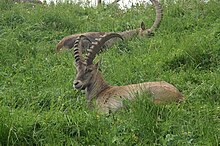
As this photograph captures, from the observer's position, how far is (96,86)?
8.02 m

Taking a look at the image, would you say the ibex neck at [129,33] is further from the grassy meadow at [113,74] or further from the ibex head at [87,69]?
the ibex head at [87,69]

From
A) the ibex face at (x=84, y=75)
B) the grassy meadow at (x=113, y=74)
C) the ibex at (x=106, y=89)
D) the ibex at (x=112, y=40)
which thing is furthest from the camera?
the ibex at (x=112, y=40)

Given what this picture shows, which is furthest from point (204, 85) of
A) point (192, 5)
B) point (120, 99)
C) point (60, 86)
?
point (192, 5)

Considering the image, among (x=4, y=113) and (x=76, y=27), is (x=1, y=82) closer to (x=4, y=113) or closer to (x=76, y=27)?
(x=4, y=113)

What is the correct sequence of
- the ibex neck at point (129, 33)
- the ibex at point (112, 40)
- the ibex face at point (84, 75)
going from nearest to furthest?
1. the ibex face at point (84, 75)
2. the ibex at point (112, 40)
3. the ibex neck at point (129, 33)

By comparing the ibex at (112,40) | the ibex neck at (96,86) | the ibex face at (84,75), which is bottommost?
the ibex neck at (96,86)

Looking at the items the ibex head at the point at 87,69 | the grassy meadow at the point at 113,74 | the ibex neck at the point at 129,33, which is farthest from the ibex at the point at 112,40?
the ibex head at the point at 87,69

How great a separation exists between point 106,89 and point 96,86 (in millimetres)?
203

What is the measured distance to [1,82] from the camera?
829 centimetres

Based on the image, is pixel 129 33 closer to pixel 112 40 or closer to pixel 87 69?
pixel 112 40

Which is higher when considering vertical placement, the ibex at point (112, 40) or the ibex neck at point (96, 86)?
the ibex at point (112, 40)

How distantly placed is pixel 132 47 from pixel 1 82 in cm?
360

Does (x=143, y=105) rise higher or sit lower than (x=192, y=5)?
lower

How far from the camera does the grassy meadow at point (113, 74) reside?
209 inches
